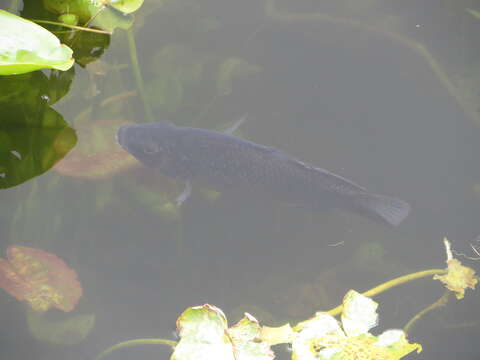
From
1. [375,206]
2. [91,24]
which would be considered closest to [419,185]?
[375,206]

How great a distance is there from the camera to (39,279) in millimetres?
2650

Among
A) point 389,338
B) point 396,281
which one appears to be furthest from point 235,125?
point 389,338

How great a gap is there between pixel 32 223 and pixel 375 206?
6.83 feet

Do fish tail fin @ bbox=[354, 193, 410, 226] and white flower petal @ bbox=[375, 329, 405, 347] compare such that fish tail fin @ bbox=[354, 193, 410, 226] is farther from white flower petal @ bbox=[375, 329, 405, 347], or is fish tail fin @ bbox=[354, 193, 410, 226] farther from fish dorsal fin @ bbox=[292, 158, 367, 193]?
white flower petal @ bbox=[375, 329, 405, 347]

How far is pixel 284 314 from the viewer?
292 cm

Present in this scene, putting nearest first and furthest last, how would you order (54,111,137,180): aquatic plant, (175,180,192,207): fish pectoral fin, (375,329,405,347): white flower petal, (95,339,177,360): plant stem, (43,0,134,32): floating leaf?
(375,329,405,347): white flower petal < (95,339,177,360): plant stem < (43,0,134,32): floating leaf < (54,111,137,180): aquatic plant < (175,180,192,207): fish pectoral fin

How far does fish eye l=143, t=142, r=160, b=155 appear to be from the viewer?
2.92 m

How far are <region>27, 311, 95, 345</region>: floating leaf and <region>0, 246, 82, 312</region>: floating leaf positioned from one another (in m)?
0.06

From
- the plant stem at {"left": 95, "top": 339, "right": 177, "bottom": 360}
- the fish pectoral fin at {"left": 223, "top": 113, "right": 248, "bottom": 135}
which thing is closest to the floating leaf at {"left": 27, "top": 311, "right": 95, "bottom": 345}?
the plant stem at {"left": 95, "top": 339, "right": 177, "bottom": 360}

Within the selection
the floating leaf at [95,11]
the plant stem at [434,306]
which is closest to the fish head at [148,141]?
the floating leaf at [95,11]

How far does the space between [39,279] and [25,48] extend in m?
1.33

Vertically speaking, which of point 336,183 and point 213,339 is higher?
point 336,183

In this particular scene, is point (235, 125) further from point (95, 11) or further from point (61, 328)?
point (61, 328)

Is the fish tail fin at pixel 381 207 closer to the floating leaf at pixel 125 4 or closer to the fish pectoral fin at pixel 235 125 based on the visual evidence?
the fish pectoral fin at pixel 235 125
